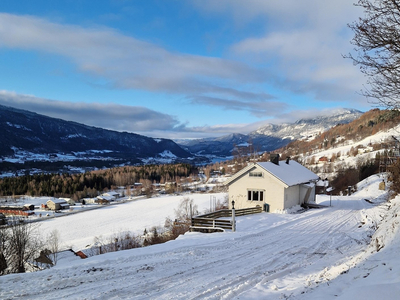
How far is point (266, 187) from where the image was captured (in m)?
25.5

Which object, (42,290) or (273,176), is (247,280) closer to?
(42,290)

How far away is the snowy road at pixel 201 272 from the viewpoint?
6617mm

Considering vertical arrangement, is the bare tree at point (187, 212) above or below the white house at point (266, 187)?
below

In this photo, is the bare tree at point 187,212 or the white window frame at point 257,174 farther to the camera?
the bare tree at point 187,212

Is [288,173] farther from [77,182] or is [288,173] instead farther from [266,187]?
[77,182]

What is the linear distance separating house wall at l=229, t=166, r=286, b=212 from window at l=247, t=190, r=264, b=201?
1.02 feet

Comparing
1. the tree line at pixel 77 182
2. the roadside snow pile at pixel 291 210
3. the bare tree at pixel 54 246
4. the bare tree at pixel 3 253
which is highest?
the roadside snow pile at pixel 291 210

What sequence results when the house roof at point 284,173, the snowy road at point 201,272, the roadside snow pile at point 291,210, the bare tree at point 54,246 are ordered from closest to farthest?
1. the snowy road at point 201,272
2. the bare tree at point 54,246
3. the roadside snow pile at point 291,210
4. the house roof at point 284,173

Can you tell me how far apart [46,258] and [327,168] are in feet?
377

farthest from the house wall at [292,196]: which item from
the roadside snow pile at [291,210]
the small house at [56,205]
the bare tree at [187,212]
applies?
the small house at [56,205]

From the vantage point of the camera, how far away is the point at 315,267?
27.1ft

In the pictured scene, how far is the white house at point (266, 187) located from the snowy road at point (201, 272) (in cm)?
1205

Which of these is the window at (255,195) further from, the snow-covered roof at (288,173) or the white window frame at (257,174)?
the snow-covered roof at (288,173)

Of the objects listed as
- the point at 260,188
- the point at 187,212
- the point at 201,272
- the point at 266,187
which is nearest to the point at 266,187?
the point at 266,187
